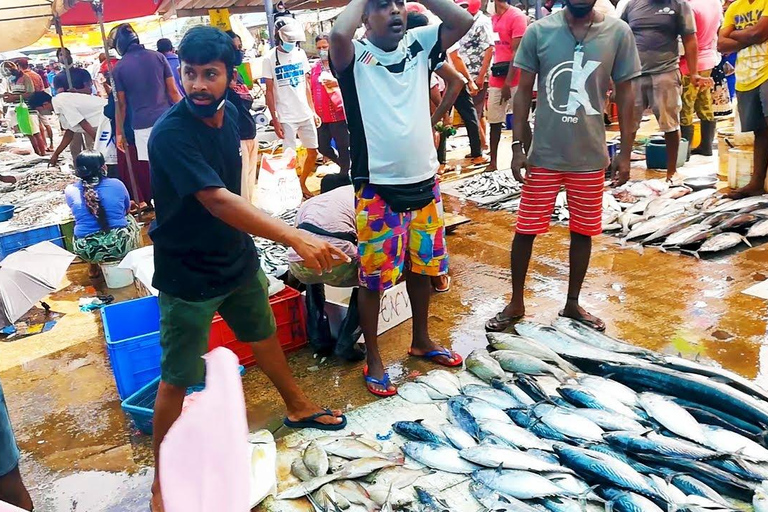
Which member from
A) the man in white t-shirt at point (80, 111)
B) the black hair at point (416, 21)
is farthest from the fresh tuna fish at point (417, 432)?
the man in white t-shirt at point (80, 111)

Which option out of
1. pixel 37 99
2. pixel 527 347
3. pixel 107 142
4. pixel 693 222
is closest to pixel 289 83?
pixel 107 142

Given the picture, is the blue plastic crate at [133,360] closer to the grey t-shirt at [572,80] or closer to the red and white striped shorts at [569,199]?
the red and white striped shorts at [569,199]

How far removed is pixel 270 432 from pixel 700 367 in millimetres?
2284

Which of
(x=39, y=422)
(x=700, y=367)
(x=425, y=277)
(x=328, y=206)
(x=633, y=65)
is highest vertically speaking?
(x=633, y=65)

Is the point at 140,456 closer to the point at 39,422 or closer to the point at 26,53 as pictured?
the point at 39,422

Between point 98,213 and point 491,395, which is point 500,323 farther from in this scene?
point 98,213

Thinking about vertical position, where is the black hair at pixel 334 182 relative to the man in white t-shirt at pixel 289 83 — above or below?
below

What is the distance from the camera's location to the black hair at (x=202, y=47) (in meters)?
2.66

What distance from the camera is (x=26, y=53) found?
89.8 feet

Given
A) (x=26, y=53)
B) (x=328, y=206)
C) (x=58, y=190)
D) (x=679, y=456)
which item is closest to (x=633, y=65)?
(x=328, y=206)

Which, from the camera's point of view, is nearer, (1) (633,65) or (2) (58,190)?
(1) (633,65)

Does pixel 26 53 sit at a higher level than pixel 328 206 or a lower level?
higher

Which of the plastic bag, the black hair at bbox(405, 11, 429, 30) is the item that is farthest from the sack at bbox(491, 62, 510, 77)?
the plastic bag

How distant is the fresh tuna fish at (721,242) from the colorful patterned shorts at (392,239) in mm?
2773
